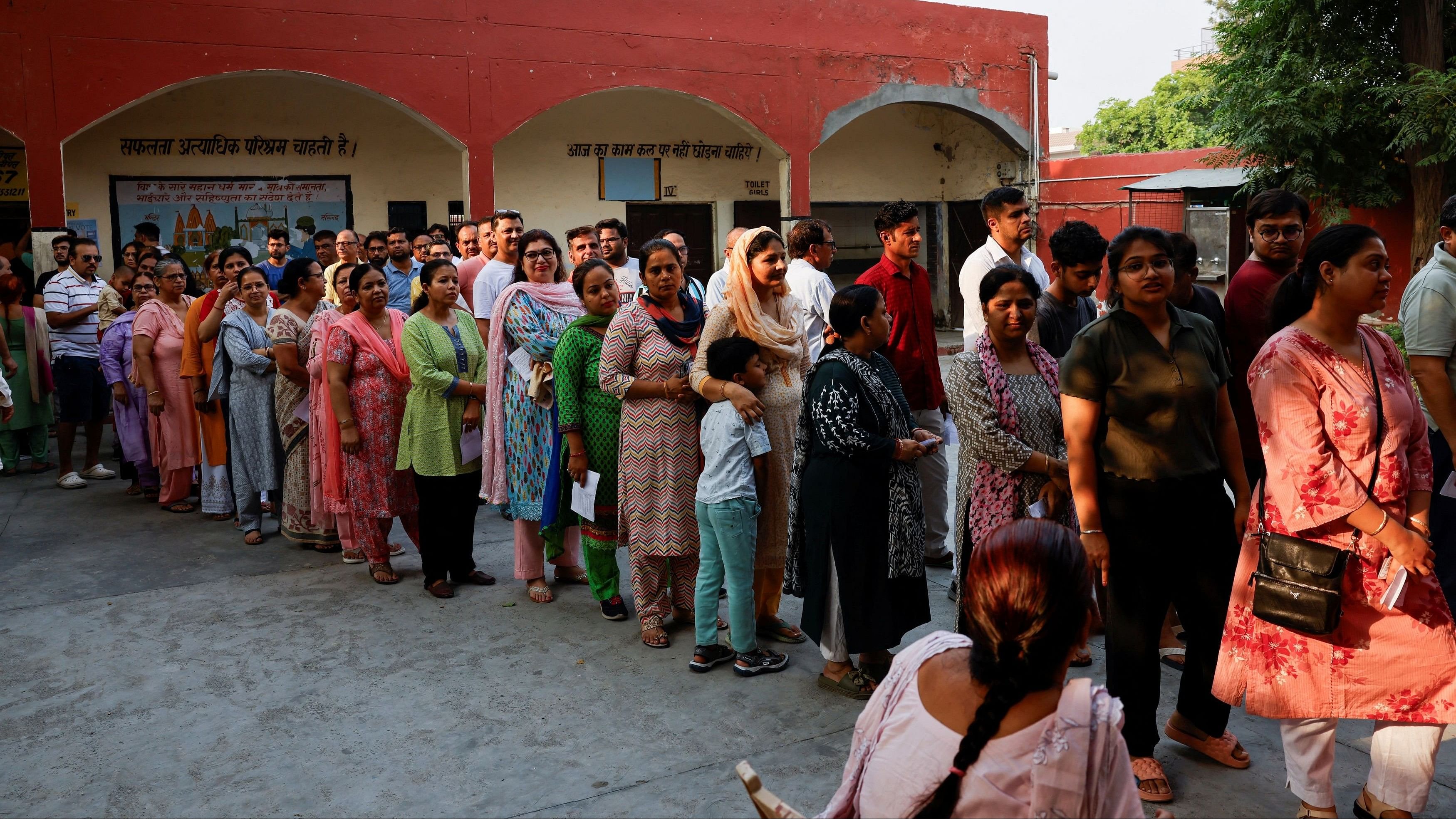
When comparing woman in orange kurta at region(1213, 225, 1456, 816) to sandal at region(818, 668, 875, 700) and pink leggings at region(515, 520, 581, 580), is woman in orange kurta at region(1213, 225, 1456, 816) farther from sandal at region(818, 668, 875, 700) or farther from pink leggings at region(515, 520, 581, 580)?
pink leggings at region(515, 520, 581, 580)

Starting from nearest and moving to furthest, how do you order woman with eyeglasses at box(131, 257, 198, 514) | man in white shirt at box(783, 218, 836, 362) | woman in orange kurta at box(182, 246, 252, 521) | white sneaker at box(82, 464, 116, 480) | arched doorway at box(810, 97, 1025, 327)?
man in white shirt at box(783, 218, 836, 362) < woman in orange kurta at box(182, 246, 252, 521) < woman with eyeglasses at box(131, 257, 198, 514) < white sneaker at box(82, 464, 116, 480) < arched doorway at box(810, 97, 1025, 327)

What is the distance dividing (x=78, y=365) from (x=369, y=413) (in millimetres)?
4607

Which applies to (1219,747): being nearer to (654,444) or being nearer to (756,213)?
(654,444)

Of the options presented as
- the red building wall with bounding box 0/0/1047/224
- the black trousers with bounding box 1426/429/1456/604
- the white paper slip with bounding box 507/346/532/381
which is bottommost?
the black trousers with bounding box 1426/429/1456/604

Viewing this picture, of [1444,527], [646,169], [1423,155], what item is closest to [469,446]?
[1444,527]

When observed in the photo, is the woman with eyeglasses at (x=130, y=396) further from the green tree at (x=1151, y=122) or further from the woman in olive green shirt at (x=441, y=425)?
the green tree at (x=1151, y=122)

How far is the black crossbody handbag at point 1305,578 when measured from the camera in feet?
9.11

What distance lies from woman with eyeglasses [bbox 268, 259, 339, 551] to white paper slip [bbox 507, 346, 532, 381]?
1488mm

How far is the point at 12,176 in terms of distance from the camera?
12.6m

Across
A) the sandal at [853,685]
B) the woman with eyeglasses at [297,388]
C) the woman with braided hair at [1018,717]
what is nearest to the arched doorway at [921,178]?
the woman with eyeglasses at [297,388]

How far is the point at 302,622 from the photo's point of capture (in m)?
5.03

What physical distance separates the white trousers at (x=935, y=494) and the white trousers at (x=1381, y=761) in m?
2.60

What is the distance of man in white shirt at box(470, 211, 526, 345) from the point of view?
654cm

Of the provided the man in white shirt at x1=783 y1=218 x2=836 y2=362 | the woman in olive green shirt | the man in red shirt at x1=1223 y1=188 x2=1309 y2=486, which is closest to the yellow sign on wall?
the woman in olive green shirt
